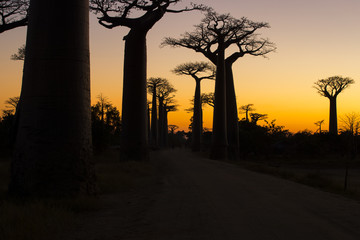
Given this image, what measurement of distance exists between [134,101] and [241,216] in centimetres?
959

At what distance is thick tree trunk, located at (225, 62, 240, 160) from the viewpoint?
81.9 feet

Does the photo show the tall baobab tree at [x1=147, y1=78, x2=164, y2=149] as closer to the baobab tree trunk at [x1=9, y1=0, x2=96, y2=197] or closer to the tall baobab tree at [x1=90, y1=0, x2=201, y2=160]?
the tall baobab tree at [x1=90, y1=0, x2=201, y2=160]

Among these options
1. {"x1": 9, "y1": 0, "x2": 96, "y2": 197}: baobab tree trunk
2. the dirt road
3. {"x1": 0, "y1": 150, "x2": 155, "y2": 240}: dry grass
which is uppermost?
{"x1": 9, "y1": 0, "x2": 96, "y2": 197}: baobab tree trunk

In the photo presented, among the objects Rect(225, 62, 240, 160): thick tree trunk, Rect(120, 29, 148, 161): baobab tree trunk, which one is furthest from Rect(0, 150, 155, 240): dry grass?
Rect(225, 62, 240, 160): thick tree trunk

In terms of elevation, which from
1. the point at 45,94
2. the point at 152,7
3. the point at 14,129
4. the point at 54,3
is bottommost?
the point at 14,129

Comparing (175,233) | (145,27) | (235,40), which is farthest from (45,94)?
(235,40)

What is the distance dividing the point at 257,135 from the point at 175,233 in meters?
29.4

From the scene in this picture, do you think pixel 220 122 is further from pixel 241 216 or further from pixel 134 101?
pixel 241 216

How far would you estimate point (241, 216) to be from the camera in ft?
14.9

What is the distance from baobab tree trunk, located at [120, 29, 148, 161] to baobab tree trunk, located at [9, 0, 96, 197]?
773 centimetres

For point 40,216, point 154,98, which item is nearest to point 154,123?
point 154,98

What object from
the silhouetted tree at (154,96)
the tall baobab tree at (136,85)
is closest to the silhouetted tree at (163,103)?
the silhouetted tree at (154,96)

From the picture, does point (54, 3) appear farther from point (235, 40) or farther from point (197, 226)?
point (235, 40)

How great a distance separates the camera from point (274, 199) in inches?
232
